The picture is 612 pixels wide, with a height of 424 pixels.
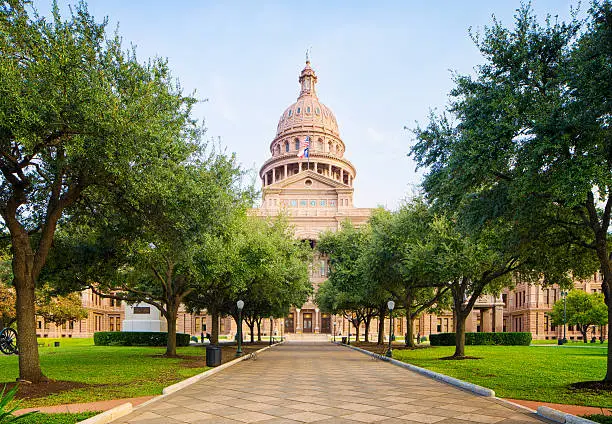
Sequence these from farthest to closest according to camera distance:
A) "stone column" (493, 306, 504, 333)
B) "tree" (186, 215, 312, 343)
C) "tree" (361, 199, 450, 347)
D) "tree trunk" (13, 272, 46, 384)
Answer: "stone column" (493, 306, 504, 333), "tree" (361, 199, 450, 347), "tree" (186, 215, 312, 343), "tree trunk" (13, 272, 46, 384)

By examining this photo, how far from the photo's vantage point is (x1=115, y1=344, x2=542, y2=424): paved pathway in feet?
33.0

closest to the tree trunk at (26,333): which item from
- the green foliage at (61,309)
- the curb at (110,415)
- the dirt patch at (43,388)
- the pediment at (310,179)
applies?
the dirt patch at (43,388)

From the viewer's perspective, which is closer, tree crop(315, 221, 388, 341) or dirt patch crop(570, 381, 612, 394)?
dirt patch crop(570, 381, 612, 394)

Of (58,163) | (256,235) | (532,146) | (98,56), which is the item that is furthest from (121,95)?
(256,235)

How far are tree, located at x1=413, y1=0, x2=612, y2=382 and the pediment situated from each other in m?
94.1

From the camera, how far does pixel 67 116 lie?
12.8 meters

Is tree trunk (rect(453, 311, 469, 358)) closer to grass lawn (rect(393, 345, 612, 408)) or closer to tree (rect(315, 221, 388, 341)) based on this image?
grass lawn (rect(393, 345, 612, 408))

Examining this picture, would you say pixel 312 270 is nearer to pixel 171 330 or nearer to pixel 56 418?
pixel 171 330

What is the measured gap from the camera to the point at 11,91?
11.6m

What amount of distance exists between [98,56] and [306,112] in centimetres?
13342

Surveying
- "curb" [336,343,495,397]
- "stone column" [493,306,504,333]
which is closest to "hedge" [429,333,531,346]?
"stone column" [493,306,504,333]

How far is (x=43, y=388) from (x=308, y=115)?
135 metres

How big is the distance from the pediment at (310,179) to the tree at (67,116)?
313 ft

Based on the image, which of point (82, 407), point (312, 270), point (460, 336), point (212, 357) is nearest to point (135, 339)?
point (312, 270)
